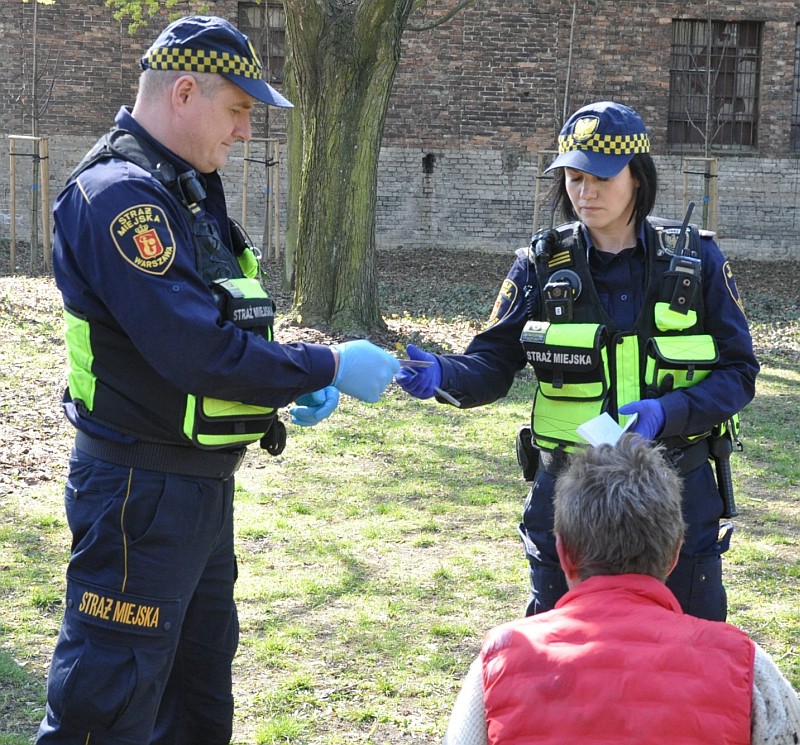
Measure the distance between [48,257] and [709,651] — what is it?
1761 centimetres

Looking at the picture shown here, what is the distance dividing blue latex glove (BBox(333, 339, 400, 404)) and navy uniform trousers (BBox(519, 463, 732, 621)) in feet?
2.09

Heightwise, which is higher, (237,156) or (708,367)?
(237,156)

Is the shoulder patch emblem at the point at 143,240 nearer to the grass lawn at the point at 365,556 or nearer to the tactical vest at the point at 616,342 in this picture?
the tactical vest at the point at 616,342

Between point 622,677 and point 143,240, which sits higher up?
point 143,240

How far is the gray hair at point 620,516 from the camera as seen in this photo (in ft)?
7.44

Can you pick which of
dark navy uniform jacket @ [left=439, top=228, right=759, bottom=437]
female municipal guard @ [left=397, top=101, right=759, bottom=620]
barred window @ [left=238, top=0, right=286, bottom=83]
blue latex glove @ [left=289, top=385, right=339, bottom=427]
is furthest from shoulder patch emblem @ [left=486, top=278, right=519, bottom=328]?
barred window @ [left=238, top=0, right=286, bottom=83]

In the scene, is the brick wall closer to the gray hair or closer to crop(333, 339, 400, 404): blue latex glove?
crop(333, 339, 400, 404): blue latex glove

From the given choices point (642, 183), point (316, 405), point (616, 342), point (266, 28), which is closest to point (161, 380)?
point (316, 405)

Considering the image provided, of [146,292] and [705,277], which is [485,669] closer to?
[146,292]

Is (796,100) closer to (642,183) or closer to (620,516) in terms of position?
(642,183)

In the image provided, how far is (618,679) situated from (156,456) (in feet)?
4.65

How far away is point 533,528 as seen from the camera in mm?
3379

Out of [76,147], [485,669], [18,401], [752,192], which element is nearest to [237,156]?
[76,147]

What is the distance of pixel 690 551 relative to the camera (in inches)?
128
